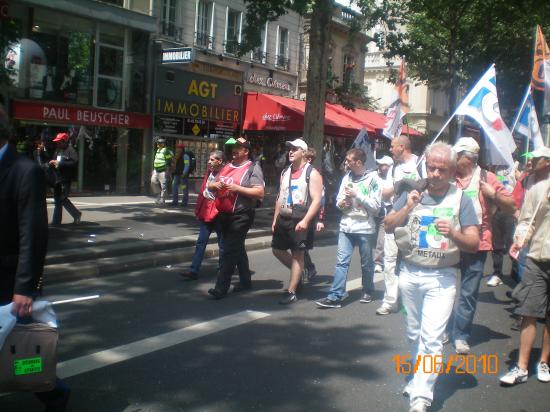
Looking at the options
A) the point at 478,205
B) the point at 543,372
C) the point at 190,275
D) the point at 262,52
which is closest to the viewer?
the point at 543,372

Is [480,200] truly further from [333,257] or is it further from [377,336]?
[333,257]

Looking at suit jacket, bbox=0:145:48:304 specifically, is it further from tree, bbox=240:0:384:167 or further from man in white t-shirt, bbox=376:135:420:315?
tree, bbox=240:0:384:167

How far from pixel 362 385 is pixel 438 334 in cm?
82

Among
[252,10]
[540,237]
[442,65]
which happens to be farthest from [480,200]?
[442,65]

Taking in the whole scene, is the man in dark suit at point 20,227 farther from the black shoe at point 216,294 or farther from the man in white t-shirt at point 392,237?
the man in white t-shirt at point 392,237

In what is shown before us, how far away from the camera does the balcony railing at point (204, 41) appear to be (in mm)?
20777

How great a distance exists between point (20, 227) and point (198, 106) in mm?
18295

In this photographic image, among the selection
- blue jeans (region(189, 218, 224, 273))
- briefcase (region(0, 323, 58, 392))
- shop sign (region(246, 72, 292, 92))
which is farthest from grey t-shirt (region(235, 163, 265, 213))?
shop sign (region(246, 72, 292, 92))

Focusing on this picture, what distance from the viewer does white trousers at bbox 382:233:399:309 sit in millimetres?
6508

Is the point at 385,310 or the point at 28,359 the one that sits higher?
the point at 28,359

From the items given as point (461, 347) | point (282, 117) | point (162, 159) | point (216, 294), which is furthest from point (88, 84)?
point (461, 347)

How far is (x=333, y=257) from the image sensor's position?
34.1 ft

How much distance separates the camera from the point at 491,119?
18.6ft
